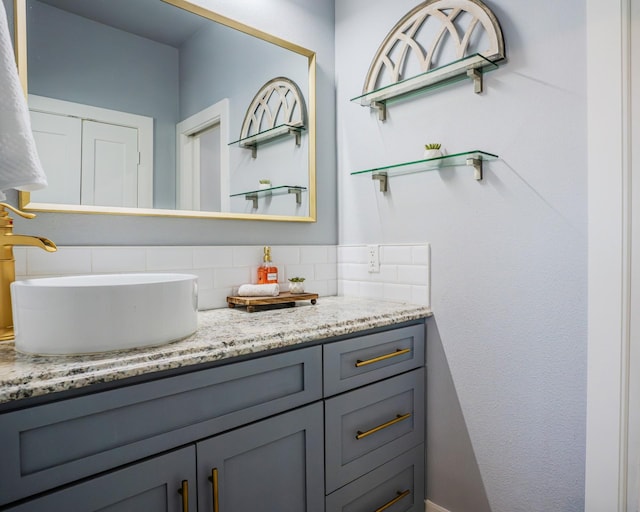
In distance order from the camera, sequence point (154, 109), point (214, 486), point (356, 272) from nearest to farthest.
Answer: point (214, 486) → point (154, 109) → point (356, 272)

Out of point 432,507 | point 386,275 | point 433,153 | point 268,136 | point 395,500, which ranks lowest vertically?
point 432,507

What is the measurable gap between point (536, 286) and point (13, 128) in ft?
4.83

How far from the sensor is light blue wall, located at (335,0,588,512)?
1.24 m

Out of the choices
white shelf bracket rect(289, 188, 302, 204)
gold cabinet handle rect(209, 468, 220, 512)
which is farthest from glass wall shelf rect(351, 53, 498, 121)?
gold cabinet handle rect(209, 468, 220, 512)

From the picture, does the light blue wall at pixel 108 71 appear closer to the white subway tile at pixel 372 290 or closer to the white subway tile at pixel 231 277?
the white subway tile at pixel 231 277

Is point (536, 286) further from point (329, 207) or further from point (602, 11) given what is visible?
point (329, 207)

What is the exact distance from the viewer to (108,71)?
1.34m

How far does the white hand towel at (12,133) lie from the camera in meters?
0.93

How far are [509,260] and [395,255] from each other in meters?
0.47

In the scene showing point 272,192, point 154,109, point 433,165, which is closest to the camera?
point 154,109

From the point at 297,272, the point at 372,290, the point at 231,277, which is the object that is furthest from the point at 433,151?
the point at 231,277

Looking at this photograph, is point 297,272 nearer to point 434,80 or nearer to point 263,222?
point 263,222

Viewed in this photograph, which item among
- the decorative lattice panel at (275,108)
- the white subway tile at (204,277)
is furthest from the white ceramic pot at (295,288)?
the decorative lattice panel at (275,108)

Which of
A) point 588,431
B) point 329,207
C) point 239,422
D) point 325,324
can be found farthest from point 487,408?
point 329,207
